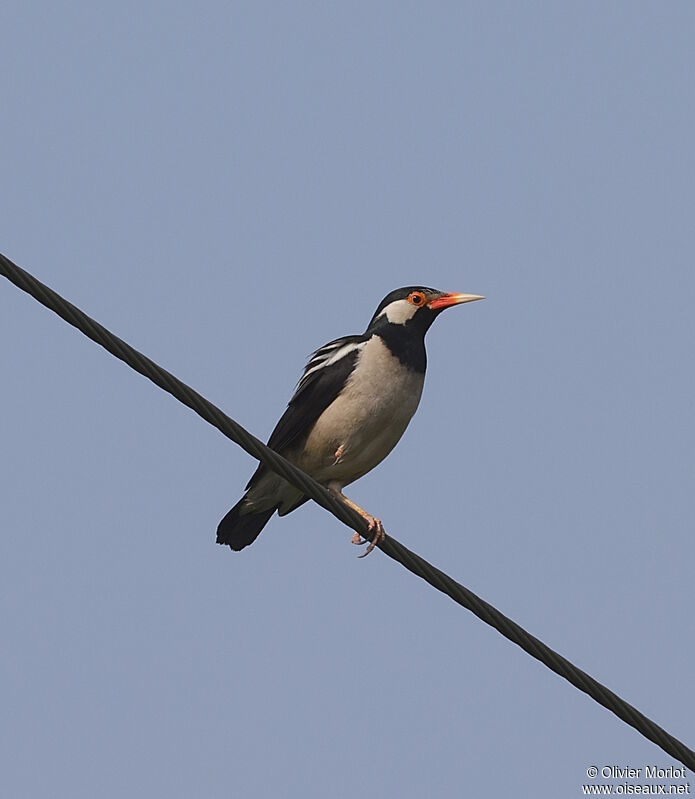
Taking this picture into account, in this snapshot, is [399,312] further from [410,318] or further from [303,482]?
[303,482]

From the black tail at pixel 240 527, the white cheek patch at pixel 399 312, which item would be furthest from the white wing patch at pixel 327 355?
the black tail at pixel 240 527

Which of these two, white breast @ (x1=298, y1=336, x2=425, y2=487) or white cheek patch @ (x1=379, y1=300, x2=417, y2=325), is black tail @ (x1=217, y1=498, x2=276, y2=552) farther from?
white cheek patch @ (x1=379, y1=300, x2=417, y2=325)

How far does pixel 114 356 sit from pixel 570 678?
198 centimetres

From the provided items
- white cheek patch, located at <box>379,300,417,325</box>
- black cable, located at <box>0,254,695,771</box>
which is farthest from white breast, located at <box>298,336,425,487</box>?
black cable, located at <box>0,254,695,771</box>

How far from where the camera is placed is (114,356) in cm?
491

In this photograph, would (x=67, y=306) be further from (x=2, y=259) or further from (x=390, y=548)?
(x=390, y=548)

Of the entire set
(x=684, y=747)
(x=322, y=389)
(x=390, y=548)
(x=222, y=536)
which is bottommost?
(x=684, y=747)

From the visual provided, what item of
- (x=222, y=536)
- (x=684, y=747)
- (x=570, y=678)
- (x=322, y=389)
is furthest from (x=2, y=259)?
(x=222, y=536)

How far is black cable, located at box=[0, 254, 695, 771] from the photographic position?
4.80m

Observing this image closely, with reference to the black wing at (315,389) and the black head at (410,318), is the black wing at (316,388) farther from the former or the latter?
the black head at (410,318)

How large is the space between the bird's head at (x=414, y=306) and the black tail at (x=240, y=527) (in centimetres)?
129

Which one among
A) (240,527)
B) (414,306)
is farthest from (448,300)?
(240,527)

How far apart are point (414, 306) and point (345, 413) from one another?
987 mm

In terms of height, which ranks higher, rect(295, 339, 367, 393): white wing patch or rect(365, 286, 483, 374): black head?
rect(365, 286, 483, 374): black head
